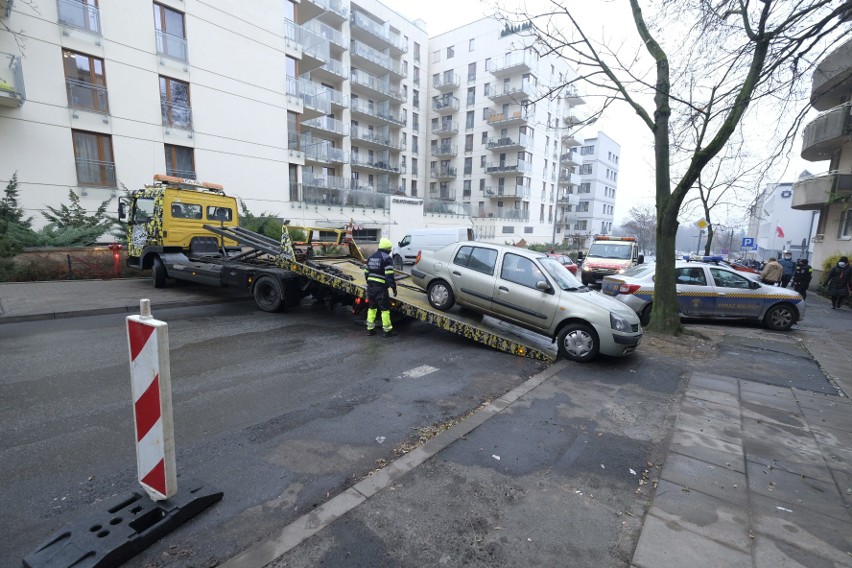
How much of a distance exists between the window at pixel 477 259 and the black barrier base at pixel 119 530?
5.49 metres

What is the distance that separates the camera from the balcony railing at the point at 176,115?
17.9 metres

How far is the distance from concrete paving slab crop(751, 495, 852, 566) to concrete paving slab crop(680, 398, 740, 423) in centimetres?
171

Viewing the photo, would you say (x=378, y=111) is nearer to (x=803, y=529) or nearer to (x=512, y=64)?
(x=512, y=64)

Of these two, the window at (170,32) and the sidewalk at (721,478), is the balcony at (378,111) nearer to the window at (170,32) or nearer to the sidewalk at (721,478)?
the window at (170,32)

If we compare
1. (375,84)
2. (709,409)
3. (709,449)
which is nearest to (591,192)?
(375,84)

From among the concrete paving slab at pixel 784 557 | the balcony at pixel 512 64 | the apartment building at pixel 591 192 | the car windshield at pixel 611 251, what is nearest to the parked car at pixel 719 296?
the car windshield at pixel 611 251

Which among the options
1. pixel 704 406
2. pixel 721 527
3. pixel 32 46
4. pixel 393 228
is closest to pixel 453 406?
pixel 721 527

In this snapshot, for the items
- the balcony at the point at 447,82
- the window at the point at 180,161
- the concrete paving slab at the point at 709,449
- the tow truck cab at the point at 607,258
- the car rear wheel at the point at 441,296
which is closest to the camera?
the concrete paving slab at the point at 709,449

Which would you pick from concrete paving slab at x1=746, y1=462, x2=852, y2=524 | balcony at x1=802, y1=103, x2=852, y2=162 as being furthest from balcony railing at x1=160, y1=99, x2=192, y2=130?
balcony at x1=802, y1=103, x2=852, y2=162

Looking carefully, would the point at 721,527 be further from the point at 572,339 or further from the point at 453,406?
the point at 572,339

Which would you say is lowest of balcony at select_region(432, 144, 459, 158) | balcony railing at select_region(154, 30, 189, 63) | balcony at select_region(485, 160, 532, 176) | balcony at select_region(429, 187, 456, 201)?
balcony at select_region(429, 187, 456, 201)

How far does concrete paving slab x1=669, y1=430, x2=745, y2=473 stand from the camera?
367 cm

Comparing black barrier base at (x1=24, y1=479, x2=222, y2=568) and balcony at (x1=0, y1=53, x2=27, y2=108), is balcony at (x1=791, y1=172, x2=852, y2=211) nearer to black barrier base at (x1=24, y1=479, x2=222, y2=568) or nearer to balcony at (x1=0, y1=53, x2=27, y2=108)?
black barrier base at (x1=24, y1=479, x2=222, y2=568)

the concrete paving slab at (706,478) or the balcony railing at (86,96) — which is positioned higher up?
the balcony railing at (86,96)
